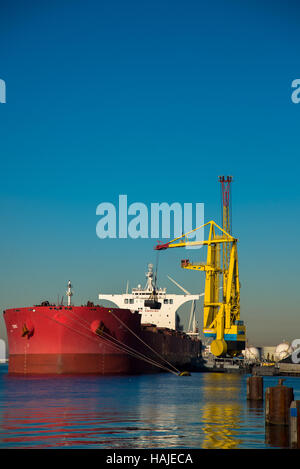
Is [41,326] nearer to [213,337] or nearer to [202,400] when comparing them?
[202,400]

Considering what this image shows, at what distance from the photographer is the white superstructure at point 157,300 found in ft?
267

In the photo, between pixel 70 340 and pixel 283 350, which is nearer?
pixel 70 340

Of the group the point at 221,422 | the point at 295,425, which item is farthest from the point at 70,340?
the point at 295,425

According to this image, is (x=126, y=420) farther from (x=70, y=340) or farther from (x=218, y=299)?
(x=218, y=299)

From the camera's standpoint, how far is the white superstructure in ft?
267

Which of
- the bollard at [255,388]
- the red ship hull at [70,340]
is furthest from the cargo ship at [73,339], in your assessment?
the bollard at [255,388]

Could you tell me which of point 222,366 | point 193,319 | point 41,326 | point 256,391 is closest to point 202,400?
point 256,391

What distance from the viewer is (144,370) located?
188 ft

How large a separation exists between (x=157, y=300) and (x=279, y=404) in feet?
201

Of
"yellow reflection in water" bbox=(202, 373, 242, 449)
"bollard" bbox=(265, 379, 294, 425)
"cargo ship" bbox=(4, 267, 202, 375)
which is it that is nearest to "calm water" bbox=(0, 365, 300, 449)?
Result: "yellow reflection in water" bbox=(202, 373, 242, 449)

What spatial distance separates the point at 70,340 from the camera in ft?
158

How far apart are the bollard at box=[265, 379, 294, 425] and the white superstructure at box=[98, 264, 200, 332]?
199 ft

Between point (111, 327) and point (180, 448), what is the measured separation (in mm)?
34456
